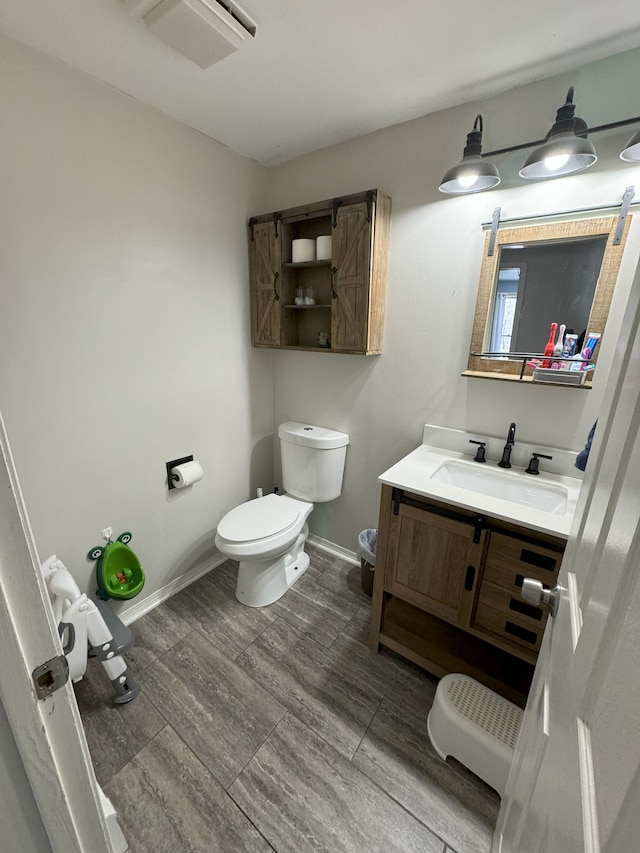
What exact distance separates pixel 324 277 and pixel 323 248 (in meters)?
0.19

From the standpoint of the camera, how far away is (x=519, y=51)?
1.16 m

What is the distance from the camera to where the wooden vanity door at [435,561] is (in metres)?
1.28

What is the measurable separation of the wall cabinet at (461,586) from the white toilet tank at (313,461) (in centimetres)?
63

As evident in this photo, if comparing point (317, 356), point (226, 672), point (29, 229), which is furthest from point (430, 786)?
point (29, 229)

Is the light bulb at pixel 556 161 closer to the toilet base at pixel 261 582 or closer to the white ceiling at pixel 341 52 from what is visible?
the white ceiling at pixel 341 52

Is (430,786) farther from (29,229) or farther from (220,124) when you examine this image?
(220,124)

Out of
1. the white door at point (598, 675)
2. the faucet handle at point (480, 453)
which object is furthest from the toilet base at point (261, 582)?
the white door at point (598, 675)

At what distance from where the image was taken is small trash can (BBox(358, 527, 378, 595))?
6.15ft

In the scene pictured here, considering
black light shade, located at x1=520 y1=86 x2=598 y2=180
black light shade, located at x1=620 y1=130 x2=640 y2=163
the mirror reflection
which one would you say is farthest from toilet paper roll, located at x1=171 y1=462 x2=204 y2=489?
black light shade, located at x1=620 y1=130 x2=640 y2=163

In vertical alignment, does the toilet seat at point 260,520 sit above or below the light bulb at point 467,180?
below

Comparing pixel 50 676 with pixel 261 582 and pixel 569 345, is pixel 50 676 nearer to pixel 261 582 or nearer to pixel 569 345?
pixel 261 582

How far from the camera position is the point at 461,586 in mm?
1315

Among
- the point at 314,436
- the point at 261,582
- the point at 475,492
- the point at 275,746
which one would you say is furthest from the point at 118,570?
the point at 475,492

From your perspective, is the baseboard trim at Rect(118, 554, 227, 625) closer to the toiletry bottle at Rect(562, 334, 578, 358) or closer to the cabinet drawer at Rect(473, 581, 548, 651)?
the cabinet drawer at Rect(473, 581, 548, 651)
